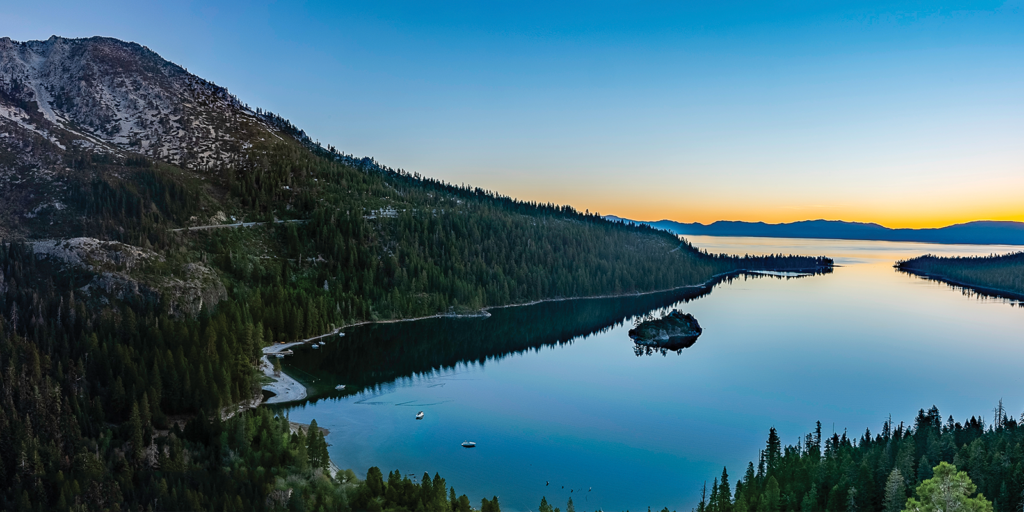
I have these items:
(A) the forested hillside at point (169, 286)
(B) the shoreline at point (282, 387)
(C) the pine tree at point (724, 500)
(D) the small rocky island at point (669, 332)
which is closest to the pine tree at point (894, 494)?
(C) the pine tree at point (724, 500)

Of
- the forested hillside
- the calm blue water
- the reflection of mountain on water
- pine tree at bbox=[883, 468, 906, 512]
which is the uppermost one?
the forested hillside

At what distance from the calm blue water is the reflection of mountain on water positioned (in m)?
0.59

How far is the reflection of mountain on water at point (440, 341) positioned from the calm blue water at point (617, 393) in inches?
23.2

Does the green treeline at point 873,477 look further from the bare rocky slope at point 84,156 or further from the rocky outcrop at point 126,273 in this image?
the bare rocky slope at point 84,156

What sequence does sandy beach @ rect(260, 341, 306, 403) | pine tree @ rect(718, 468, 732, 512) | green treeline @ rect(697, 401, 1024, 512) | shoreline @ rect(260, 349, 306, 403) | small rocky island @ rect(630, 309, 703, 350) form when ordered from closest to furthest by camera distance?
1. green treeline @ rect(697, 401, 1024, 512)
2. pine tree @ rect(718, 468, 732, 512)
3. shoreline @ rect(260, 349, 306, 403)
4. sandy beach @ rect(260, 341, 306, 403)
5. small rocky island @ rect(630, 309, 703, 350)

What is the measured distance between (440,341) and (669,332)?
5244 cm

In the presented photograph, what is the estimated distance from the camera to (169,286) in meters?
93.9

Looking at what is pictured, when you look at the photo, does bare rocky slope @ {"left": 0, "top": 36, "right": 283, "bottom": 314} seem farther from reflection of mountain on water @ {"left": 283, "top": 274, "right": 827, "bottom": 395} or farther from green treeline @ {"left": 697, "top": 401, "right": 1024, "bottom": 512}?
green treeline @ {"left": 697, "top": 401, "right": 1024, "bottom": 512}

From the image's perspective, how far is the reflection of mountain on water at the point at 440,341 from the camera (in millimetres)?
96438

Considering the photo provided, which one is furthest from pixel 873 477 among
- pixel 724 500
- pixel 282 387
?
pixel 282 387

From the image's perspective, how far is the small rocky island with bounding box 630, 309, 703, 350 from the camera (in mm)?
130250

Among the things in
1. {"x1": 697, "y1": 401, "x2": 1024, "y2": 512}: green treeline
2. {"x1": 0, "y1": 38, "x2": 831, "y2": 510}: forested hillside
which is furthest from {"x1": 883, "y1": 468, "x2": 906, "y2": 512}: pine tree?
{"x1": 0, "y1": 38, "x2": 831, "y2": 510}: forested hillside

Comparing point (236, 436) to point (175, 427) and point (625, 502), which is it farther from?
point (625, 502)

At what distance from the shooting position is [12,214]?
12356 cm
